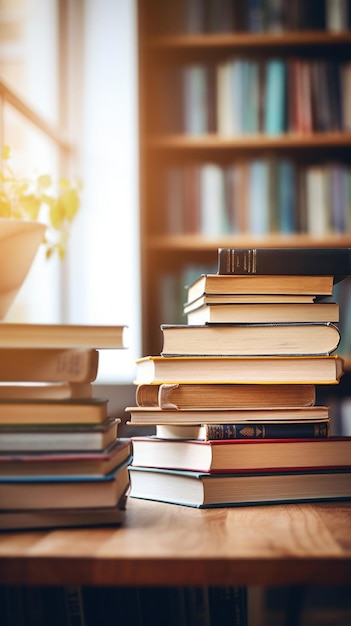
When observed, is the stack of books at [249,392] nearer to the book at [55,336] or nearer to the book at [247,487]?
the book at [247,487]

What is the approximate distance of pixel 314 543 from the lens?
68cm

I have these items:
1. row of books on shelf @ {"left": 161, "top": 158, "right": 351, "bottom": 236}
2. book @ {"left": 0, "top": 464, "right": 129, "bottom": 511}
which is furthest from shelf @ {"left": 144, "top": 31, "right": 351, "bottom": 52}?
book @ {"left": 0, "top": 464, "right": 129, "bottom": 511}

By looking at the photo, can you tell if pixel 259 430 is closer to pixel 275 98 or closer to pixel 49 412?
pixel 49 412

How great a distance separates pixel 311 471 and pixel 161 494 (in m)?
0.18

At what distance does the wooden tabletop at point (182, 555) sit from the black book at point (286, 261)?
31 cm

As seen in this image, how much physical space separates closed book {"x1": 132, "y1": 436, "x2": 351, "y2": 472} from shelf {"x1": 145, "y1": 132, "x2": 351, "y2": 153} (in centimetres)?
170

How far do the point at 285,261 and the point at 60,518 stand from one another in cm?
40

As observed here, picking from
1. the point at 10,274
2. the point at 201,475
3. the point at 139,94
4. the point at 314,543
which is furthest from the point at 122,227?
the point at 314,543

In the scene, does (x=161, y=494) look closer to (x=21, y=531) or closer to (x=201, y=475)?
(x=201, y=475)

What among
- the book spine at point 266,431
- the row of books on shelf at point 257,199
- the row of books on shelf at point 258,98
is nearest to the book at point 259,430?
the book spine at point 266,431

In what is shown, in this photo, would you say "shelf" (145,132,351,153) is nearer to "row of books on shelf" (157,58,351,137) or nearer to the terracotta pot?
"row of books on shelf" (157,58,351,137)

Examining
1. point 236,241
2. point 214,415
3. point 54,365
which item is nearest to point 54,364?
point 54,365

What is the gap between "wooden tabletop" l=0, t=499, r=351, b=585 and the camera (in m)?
0.62

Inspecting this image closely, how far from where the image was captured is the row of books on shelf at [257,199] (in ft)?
8.09
